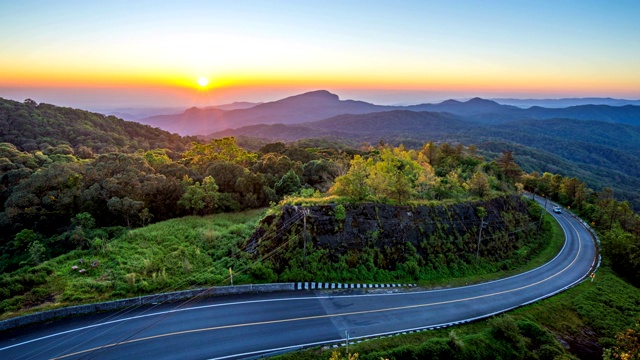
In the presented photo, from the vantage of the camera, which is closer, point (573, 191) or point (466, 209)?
point (466, 209)

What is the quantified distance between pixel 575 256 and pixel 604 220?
17.3 meters

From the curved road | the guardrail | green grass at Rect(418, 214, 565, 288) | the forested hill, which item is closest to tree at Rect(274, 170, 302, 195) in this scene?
the guardrail

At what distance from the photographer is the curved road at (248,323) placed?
1398 centimetres

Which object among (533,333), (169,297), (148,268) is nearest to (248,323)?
(169,297)

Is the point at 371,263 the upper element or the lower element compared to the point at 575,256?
upper

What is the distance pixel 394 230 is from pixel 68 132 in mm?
73295

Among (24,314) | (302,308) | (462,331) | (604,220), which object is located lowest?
(604,220)

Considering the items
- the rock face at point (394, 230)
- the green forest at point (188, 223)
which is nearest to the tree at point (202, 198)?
the green forest at point (188, 223)

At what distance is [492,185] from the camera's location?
124 feet

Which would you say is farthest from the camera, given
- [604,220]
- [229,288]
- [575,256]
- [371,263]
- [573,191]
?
[573,191]

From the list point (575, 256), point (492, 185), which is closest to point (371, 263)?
point (492, 185)

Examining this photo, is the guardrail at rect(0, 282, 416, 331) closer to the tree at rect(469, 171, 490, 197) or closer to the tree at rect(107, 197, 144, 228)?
the tree at rect(107, 197, 144, 228)

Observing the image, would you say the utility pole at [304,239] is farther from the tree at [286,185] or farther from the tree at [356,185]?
the tree at [286,185]

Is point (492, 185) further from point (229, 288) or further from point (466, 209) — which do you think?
point (229, 288)
